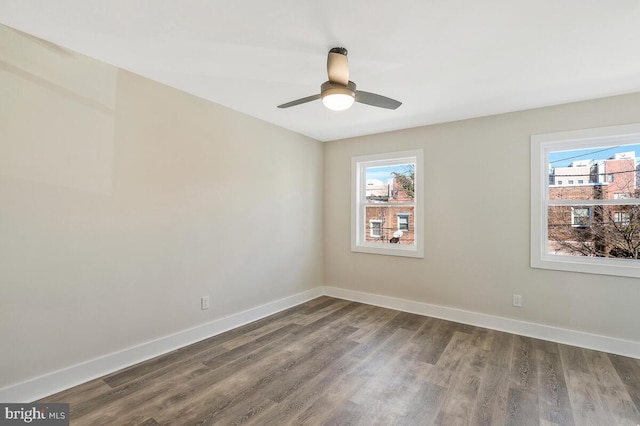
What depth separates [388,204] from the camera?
446 centimetres

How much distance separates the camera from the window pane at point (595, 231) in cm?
297

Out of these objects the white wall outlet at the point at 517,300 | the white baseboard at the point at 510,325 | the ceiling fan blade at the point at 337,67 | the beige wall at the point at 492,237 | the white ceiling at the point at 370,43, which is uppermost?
the white ceiling at the point at 370,43

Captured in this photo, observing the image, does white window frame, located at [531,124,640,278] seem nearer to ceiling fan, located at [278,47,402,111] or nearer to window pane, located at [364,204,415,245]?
window pane, located at [364,204,415,245]

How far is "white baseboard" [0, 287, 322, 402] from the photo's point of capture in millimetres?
2061

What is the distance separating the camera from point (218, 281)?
3.32 m

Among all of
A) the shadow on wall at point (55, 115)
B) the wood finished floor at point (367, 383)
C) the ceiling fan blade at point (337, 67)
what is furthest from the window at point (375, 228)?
the shadow on wall at point (55, 115)

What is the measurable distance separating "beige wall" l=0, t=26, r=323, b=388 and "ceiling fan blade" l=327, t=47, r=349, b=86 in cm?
172

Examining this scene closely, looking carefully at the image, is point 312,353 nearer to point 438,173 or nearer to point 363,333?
point 363,333

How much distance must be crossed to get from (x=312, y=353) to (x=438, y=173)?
8.69 feet

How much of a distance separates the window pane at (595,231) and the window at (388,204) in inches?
57.2

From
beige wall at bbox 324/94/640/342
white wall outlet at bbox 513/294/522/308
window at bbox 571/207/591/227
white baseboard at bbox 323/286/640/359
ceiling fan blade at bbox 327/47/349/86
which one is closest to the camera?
ceiling fan blade at bbox 327/47/349/86

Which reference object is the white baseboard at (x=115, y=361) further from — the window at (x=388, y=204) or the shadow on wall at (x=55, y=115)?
the window at (x=388, y=204)

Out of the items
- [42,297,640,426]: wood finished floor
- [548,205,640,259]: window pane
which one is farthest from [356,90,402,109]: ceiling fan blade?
[548,205,640,259]: window pane

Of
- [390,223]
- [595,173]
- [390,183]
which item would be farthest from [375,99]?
[595,173]
